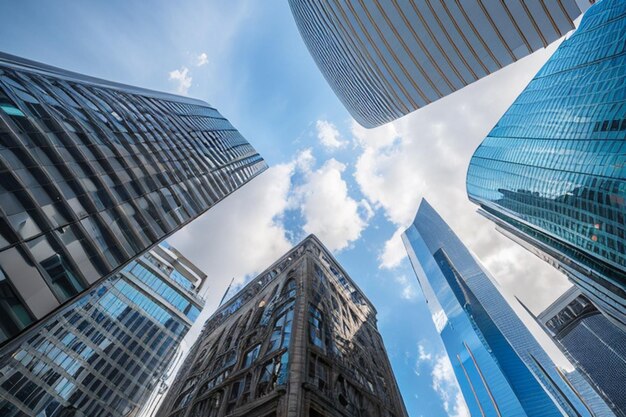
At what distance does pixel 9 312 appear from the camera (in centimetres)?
1374

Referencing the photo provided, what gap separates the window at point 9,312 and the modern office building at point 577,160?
8855cm

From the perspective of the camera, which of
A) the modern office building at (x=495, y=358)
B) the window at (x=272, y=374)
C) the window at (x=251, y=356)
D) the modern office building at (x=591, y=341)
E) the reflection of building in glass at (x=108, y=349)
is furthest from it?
the modern office building at (x=591, y=341)

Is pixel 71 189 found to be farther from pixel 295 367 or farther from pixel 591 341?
pixel 591 341

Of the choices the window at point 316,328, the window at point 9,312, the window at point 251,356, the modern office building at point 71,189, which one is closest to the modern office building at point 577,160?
the window at point 316,328

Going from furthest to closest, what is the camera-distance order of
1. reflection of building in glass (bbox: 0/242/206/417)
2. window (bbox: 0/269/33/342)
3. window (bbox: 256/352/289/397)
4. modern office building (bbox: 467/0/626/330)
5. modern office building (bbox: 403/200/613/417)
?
modern office building (bbox: 403/200/613/417) < modern office building (bbox: 467/0/626/330) < reflection of building in glass (bbox: 0/242/206/417) < window (bbox: 256/352/289/397) < window (bbox: 0/269/33/342)

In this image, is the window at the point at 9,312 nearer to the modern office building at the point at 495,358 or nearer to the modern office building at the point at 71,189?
the modern office building at the point at 71,189

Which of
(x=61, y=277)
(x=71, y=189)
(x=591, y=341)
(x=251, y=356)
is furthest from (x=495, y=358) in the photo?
(x=71, y=189)

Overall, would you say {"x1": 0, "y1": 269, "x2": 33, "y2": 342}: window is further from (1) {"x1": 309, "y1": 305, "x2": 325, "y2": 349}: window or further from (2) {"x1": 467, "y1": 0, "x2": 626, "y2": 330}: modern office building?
(2) {"x1": 467, "y1": 0, "x2": 626, "y2": 330}: modern office building

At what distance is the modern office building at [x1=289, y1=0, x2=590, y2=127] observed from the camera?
26.0m

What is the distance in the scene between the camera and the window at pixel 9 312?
44.2 feet

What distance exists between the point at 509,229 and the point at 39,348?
6272 inches

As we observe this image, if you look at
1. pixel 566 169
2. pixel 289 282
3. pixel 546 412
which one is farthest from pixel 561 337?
pixel 289 282

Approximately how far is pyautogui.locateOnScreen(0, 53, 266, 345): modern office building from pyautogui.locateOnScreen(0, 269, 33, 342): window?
5cm

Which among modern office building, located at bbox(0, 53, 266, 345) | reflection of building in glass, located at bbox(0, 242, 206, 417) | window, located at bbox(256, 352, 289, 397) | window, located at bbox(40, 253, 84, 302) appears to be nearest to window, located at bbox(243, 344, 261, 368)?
window, located at bbox(256, 352, 289, 397)
